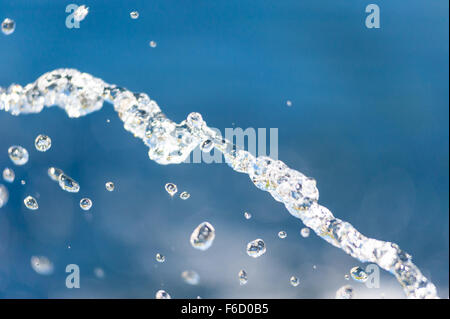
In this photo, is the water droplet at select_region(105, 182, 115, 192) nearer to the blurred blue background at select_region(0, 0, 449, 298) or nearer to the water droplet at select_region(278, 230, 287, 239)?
the blurred blue background at select_region(0, 0, 449, 298)

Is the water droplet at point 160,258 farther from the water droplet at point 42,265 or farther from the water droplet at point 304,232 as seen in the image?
the water droplet at point 304,232

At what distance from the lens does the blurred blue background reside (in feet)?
5.55

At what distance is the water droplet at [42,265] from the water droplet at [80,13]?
0.81m

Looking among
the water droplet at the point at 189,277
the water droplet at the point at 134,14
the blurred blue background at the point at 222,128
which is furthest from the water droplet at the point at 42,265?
the water droplet at the point at 134,14

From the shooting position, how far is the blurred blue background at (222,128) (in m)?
1.69

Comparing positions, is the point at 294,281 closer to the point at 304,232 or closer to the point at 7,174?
the point at 304,232

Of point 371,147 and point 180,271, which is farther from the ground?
point 371,147

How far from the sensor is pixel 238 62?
6.24 feet

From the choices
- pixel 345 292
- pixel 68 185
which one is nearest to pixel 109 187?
pixel 68 185

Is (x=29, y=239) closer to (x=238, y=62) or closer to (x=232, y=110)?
(x=232, y=110)

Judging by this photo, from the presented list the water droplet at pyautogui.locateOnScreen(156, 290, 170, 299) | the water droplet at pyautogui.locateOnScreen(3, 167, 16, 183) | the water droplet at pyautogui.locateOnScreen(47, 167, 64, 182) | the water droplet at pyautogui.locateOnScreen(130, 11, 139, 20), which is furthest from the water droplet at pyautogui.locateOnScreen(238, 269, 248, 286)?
the water droplet at pyautogui.locateOnScreen(130, 11, 139, 20)
